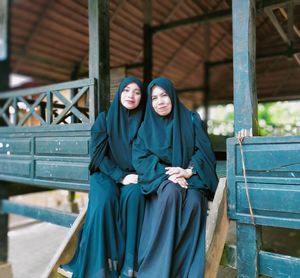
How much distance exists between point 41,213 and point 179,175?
7.36ft

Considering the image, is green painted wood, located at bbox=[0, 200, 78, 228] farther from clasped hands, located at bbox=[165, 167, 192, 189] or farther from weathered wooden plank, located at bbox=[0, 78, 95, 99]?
clasped hands, located at bbox=[165, 167, 192, 189]

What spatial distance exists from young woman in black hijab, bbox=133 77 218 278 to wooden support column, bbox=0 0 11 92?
3.06 metres

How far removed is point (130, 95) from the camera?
2.22 meters

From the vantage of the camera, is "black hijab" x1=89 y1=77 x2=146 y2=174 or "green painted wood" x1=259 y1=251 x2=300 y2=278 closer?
"green painted wood" x1=259 y1=251 x2=300 y2=278

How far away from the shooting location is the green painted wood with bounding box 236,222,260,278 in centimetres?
205

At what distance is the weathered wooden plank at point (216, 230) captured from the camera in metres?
1.81

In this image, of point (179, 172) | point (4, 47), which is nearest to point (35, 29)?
point (4, 47)

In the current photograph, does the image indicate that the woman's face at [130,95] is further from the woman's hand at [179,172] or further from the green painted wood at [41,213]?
the green painted wood at [41,213]

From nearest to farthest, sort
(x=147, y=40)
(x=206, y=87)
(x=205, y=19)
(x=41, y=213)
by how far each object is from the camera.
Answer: (x=41, y=213) → (x=205, y=19) → (x=147, y=40) → (x=206, y=87)

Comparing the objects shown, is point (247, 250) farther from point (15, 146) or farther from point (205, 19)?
point (205, 19)

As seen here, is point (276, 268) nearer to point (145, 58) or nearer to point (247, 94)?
point (247, 94)

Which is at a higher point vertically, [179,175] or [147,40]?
[147,40]

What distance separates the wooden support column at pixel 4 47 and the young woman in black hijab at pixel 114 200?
8.83 feet

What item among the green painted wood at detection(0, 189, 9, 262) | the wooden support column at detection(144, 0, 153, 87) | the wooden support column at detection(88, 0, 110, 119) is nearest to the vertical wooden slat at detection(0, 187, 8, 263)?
the green painted wood at detection(0, 189, 9, 262)
